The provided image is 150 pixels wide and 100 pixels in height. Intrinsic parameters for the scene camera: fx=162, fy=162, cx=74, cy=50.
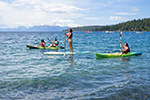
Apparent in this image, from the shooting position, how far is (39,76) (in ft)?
35.4

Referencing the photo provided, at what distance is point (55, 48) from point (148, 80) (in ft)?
65.8

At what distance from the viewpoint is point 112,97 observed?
7379 millimetres

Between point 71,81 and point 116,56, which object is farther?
point 116,56

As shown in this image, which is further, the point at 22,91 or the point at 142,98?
the point at 22,91

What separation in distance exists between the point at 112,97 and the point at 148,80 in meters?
3.72

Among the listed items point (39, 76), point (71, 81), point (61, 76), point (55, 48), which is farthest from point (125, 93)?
point (55, 48)

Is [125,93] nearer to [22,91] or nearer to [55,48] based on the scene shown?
[22,91]

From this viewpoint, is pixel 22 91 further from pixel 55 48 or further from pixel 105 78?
pixel 55 48

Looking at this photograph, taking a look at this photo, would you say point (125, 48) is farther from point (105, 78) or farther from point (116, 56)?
point (105, 78)

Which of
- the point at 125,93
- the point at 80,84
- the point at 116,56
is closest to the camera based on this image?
the point at 125,93

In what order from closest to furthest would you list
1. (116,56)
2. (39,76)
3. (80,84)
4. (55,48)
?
(80,84)
(39,76)
(116,56)
(55,48)

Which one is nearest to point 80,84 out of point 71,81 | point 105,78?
point 71,81

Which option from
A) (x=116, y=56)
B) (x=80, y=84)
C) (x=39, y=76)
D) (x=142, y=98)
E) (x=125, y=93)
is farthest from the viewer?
(x=116, y=56)

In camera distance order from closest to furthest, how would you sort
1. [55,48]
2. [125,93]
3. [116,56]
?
[125,93], [116,56], [55,48]
